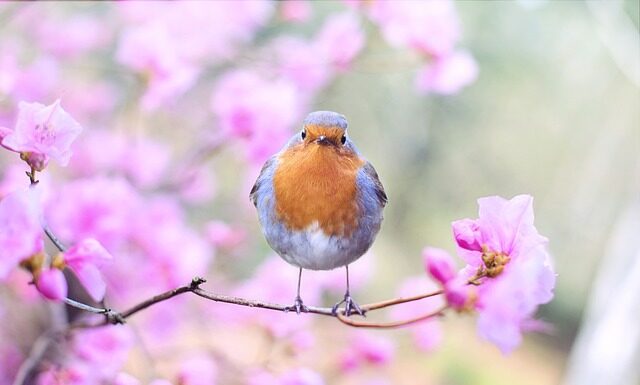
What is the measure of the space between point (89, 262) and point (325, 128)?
242 mm

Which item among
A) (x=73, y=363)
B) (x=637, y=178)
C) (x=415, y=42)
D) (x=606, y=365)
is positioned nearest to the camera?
(x=73, y=363)

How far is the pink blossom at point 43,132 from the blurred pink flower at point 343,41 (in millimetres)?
1065

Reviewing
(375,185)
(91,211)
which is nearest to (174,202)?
(91,211)

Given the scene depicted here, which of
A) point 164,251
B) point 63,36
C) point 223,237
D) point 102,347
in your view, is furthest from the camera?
point 63,36

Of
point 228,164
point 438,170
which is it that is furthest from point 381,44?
point 438,170

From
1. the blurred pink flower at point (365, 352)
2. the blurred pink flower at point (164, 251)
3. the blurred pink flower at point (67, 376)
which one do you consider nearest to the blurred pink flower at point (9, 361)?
the blurred pink flower at point (164, 251)

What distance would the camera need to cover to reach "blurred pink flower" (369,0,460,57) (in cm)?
151

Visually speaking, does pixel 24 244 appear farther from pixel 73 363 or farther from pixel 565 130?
pixel 565 130

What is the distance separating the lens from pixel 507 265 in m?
0.62

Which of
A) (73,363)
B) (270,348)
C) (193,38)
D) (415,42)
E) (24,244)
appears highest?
(193,38)

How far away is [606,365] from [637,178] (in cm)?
196

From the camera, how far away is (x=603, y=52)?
5.48 m

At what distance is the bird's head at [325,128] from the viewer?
63 cm

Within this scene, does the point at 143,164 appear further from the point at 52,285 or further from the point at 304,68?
the point at 52,285
